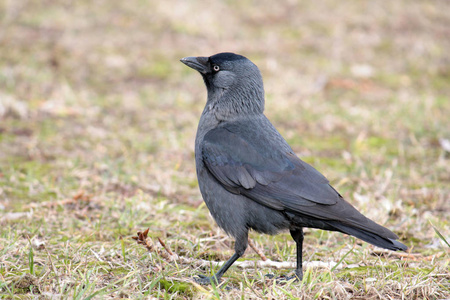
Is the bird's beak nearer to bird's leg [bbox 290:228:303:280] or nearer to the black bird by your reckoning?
the black bird

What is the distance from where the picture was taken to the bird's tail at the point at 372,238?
3137 millimetres

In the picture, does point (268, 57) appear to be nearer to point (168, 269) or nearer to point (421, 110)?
point (421, 110)

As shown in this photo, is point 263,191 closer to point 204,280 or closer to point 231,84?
point 204,280

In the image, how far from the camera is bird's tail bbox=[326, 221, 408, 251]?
3137mm

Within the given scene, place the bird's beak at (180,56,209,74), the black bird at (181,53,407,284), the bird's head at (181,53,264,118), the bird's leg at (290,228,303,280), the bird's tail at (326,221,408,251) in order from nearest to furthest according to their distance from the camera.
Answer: the bird's tail at (326,221,408,251), the black bird at (181,53,407,284), the bird's leg at (290,228,303,280), the bird's head at (181,53,264,118), the bird's beak at (180,56,209,74)

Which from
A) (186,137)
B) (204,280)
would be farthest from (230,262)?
(186,137)

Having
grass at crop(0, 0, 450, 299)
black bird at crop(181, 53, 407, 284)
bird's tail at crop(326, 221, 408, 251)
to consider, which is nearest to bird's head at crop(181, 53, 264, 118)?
black bird at crop(181, 53, 407, 284)

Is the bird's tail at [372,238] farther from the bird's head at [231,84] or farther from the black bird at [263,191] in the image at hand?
the bird's head at [231,84]

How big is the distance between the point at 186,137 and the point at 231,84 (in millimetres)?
2731

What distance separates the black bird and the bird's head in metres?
0.15

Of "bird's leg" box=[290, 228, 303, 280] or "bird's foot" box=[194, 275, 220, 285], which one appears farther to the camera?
"bird's leg" box=[290, 228, 303, 280]

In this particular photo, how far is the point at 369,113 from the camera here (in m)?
8.01

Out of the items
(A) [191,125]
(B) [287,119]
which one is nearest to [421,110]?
(B) [287,119]

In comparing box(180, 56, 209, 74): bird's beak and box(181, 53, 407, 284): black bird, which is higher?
box(180, 56, 209, 74): bird's beak
